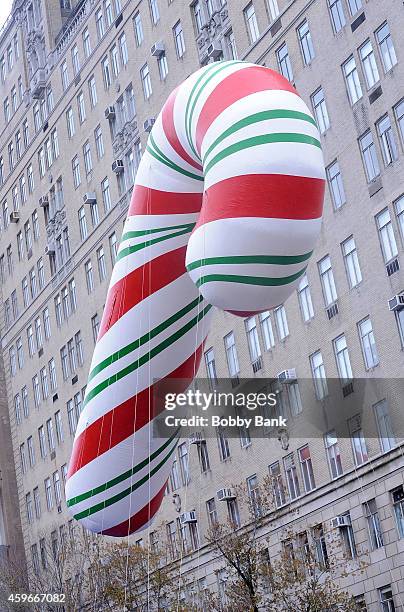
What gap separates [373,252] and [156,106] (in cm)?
1595

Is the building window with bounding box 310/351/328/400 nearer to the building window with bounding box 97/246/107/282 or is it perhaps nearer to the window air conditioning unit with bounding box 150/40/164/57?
the window air conditioning unit with bounding box 150/40/164/57

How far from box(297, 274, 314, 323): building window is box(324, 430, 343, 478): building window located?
3.72 metres

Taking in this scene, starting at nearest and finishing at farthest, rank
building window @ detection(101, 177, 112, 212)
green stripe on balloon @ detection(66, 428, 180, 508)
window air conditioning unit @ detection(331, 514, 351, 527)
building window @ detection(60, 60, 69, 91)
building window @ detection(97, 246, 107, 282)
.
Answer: green stripe on balloon @ detection(66, 428, 180, 508)
window air conditioning unit @ detection(331, 514, 351, 527)
building window @ detection(101, 177, 112, 212)
building window @ detection(97, 246, 107, 282)
building window @ detection(60, 60, 69, 91)

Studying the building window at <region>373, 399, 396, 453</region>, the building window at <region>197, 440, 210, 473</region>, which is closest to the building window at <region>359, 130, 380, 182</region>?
the building window at <region>373, 399, 396, 453</region>

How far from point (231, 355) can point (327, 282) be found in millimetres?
6503

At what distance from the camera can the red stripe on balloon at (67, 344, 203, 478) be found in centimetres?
1192

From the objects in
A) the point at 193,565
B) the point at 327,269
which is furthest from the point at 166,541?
the point at 327,269

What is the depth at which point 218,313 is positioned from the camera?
45281 mm

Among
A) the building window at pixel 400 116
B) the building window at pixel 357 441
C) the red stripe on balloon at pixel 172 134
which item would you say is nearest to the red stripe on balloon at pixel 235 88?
the red stripe on balloon at pixel 172 134

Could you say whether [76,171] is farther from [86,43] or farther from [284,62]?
[284,62]

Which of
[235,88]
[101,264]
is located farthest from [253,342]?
[235,88]

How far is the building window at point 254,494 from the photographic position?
132 ft

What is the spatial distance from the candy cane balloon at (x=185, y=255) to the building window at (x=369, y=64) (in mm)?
26918

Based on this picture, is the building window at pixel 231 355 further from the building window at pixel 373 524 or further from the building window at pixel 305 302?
the building window at pixel 373 524
